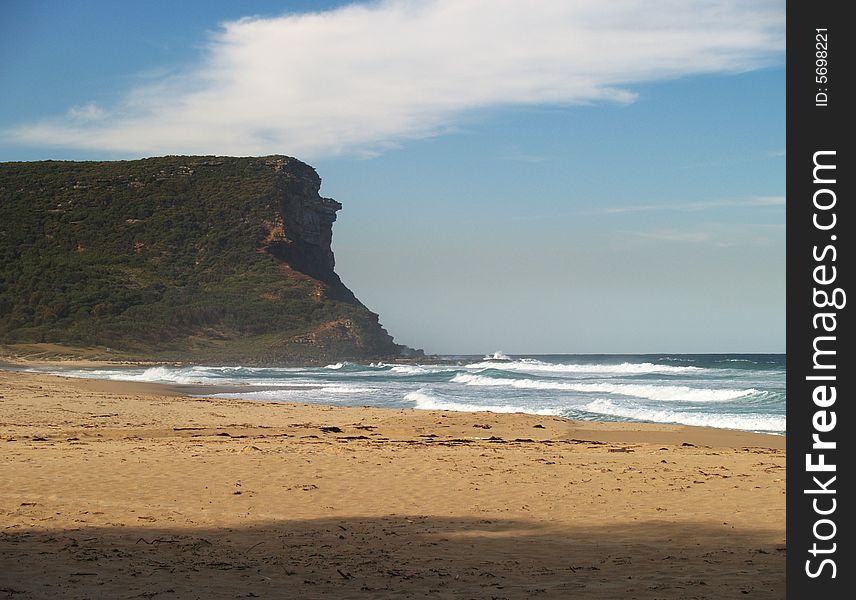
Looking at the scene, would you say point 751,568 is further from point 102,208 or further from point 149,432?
point 102,208

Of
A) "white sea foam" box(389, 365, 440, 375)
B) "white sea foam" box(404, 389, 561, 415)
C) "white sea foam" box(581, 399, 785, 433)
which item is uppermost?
"white sea foam" box(581, 399, 785, 433)

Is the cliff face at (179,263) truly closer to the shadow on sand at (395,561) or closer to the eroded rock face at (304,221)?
the eroded rock face at (304,221)

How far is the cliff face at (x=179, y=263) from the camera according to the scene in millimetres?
76500

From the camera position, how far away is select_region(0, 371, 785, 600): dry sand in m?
6.11

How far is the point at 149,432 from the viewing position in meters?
16.4

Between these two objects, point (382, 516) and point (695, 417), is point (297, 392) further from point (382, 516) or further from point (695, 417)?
point (382, 516)

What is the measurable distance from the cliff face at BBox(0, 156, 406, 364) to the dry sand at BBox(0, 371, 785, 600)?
205 ft

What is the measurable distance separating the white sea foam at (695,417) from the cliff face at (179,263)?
52371mm

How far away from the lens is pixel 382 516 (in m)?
8.76

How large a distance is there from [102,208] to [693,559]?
94.1 metres

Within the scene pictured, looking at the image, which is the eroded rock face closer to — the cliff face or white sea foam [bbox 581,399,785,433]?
the cliff face
